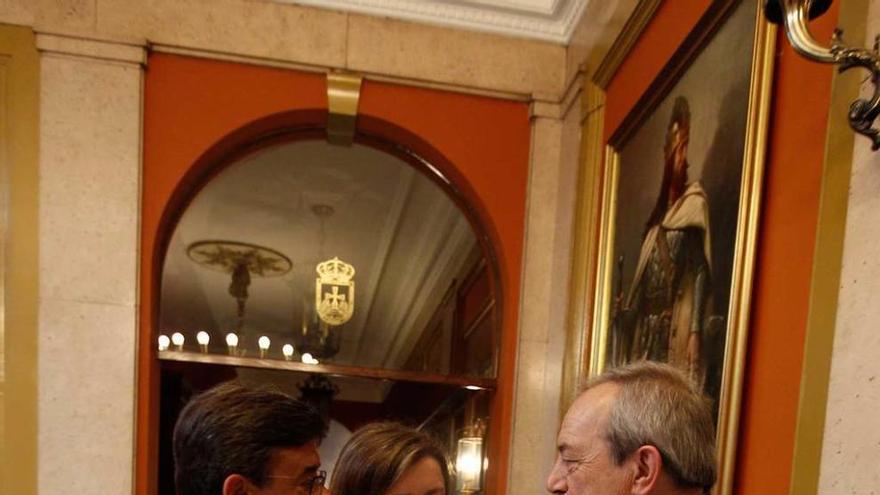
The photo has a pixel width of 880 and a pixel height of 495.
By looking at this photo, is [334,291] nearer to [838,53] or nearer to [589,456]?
[589,456]

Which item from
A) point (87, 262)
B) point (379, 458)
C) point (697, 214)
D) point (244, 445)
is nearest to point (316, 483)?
point (244, 445)

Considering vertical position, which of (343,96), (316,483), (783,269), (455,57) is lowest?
(316,483)

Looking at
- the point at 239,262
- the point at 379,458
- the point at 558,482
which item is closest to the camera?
the point at 558,482

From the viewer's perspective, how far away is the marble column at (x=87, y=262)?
11.6 feet

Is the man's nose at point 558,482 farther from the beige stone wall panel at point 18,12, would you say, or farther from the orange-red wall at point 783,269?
the beige stone wall panel at point 18,12

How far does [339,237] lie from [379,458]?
2.76 m

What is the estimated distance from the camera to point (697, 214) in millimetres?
2270

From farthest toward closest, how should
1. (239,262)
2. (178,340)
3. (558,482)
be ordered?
1. (239,262)
2. (178,340)
3. (558,482)

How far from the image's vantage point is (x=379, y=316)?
450cm

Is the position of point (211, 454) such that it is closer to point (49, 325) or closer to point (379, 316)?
point (49, 325)

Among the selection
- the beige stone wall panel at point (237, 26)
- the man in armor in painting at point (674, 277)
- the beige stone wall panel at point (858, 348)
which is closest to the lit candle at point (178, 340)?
the beige stone wall panel at point (237, 26)

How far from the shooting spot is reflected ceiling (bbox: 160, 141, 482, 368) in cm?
432

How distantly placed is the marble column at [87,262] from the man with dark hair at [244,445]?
8.07 ft

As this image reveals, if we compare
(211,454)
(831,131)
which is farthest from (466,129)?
(211,454)
